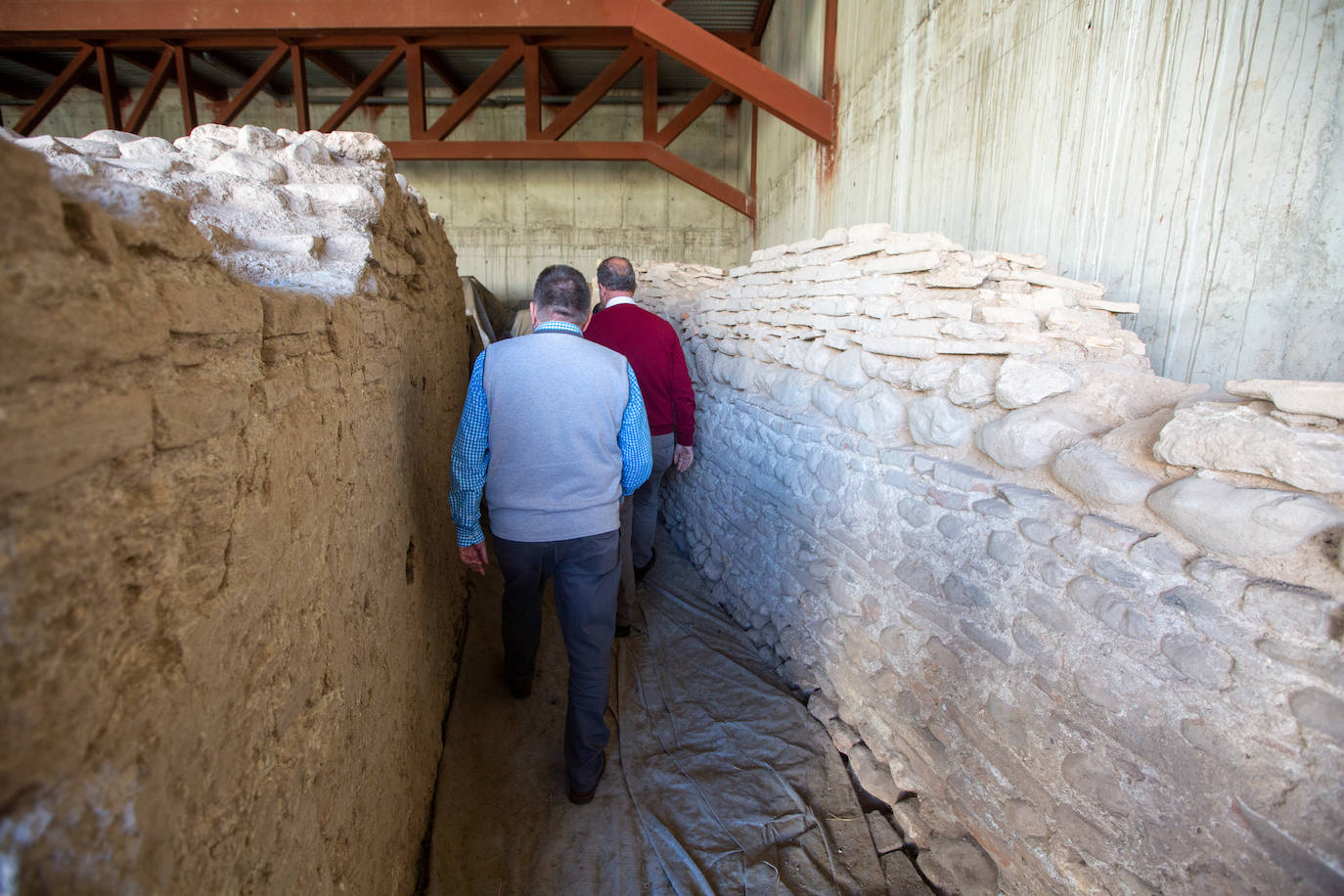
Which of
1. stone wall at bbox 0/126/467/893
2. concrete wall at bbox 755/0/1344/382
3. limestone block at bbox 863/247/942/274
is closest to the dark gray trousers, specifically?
stone wall at bbox 0/126/467/893

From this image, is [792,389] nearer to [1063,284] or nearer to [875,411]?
[875,411]

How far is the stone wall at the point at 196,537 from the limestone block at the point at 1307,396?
217 centimetres

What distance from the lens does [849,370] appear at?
2.72 m

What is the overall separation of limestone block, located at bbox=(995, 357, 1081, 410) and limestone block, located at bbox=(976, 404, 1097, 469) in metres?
0.04

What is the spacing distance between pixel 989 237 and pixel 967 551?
2.02 metres

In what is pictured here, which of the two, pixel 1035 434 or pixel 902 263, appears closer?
pixel 1035 434

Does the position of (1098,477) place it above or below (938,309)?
below

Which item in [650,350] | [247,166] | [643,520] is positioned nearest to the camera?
[247,166]

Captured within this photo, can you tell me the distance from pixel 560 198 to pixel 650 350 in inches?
320

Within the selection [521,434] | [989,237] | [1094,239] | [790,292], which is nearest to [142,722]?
[521,434]

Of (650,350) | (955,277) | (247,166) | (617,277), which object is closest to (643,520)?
(650,350)

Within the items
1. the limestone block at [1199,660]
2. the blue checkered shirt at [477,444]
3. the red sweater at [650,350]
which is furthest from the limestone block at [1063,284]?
the red sweater at [650,350]

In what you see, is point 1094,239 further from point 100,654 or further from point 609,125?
point 609,125

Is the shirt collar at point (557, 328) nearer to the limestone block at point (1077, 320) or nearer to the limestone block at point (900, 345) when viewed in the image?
the limestone block at point (900, 345)
